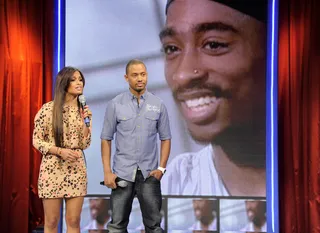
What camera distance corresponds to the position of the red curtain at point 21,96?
392 centimetres

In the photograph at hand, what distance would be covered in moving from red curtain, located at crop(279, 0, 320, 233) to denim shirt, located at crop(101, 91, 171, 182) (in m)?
1.40

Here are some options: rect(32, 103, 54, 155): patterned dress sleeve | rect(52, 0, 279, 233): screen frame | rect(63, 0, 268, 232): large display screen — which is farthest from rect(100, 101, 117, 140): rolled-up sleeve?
rect(52, 0, 279, 233): screen frame

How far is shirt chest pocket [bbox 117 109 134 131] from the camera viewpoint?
300cm

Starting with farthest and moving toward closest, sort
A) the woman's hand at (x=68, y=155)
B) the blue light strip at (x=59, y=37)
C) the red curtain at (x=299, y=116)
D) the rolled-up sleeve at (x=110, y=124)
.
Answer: the blue light strip at (x=59, y=37) < the red curtain at (x=299, y=116) < the rolled-up sleeve at (x=110, y=124) < the woman's hand at (x=68, y=155)

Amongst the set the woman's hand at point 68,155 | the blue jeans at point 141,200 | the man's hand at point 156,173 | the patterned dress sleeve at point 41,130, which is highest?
the patterned dress sleeve at point 41,130

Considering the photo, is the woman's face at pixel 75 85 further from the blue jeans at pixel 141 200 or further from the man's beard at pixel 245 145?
the man's beard at pixel 245 145

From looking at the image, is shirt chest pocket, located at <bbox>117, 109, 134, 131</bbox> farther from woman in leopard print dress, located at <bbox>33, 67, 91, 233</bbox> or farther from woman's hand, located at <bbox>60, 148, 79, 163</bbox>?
woman's hand, located at <bbox>60, 148, 79, 163</bbox>

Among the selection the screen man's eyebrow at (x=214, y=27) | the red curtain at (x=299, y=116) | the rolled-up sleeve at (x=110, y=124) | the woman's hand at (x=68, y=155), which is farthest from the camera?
the screen man's eyebrow at (x=214, y=27)

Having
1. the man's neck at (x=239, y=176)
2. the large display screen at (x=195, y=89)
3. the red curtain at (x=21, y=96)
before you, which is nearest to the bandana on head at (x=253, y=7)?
the large display screen at (x=195, y=89)

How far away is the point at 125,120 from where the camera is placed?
3006 mm

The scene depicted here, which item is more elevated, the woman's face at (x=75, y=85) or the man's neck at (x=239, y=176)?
the woman's face at (x=75, y=85)

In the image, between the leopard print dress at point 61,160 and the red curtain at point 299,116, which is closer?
the leopard print dress at point 61,160

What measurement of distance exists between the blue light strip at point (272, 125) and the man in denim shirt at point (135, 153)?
1.33m

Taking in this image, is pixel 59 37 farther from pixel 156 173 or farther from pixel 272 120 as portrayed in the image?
pixel 272 120
